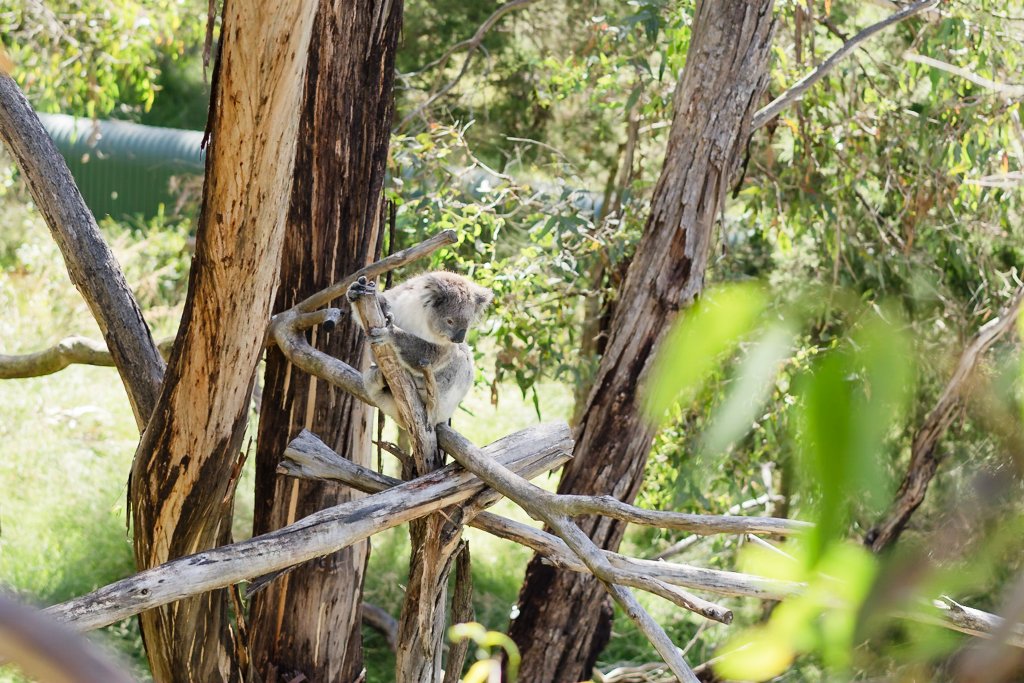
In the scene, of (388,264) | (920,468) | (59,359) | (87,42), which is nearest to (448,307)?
(388,264)

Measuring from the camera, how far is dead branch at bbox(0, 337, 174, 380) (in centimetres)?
322

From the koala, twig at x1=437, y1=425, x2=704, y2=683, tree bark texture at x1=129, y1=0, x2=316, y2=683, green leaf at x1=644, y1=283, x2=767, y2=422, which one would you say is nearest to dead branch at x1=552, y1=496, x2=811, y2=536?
twig at x1=437, y1=425, x2=704, y2=683

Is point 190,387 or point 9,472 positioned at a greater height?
point 190,387

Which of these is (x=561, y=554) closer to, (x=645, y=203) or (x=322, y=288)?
(x=322, y=288)

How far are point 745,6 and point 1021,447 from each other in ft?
11.0

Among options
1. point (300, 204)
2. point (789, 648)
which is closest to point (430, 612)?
point (300, 204)

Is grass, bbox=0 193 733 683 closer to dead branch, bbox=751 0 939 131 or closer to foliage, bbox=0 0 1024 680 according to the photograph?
foliage, bbox=0 0 1024 680

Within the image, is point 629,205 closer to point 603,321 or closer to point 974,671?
point 603,321

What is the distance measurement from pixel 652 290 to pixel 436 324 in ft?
4.45

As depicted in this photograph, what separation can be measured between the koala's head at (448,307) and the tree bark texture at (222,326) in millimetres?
393

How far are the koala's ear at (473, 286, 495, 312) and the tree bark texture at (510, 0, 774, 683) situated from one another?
108cm

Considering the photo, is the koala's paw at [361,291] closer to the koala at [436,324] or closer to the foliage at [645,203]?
the koala at [436,324]

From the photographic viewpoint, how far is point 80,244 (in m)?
2.68

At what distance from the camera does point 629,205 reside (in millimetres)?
4738
